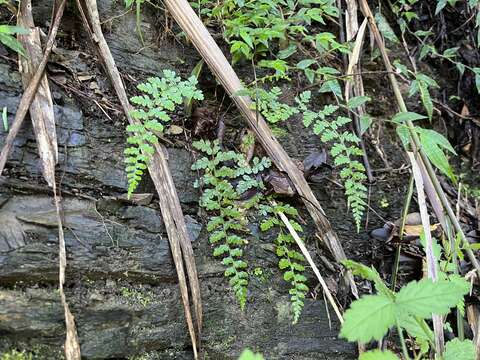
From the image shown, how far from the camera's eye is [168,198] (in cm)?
216

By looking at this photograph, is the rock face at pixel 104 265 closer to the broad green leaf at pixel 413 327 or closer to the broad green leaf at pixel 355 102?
the broad green leaf at pixel 413 327

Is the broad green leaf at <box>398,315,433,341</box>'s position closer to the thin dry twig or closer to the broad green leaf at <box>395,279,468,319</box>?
the broad green leaf at <box>395,279,468,319</box>

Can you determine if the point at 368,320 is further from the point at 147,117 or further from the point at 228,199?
the point at 147,117

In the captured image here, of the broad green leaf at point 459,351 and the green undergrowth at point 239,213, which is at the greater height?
the green undergrowth at point 239,213

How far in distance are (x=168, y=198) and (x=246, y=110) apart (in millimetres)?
673

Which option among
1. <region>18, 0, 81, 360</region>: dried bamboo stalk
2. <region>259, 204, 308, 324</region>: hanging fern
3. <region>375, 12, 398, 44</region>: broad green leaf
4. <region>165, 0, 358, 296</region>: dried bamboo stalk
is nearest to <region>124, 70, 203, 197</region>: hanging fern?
<region>165, 0, 358, 296</region>: dried bamboo stalk

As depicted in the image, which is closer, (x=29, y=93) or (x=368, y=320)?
(x=368, y=320)

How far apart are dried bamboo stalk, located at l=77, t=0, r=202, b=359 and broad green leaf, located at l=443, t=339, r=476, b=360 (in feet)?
3.47

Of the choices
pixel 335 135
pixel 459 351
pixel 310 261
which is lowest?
pixel 459 351

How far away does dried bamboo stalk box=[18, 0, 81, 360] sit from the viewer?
5.90 ft

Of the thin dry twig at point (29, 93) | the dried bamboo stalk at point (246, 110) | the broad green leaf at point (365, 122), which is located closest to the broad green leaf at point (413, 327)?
the dried bamboo stalk at point (246, 110)

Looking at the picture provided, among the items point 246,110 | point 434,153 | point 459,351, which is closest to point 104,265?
point 246,110

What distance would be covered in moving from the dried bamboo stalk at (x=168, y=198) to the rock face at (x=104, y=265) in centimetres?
7

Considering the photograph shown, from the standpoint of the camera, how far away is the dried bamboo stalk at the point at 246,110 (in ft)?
7.90
